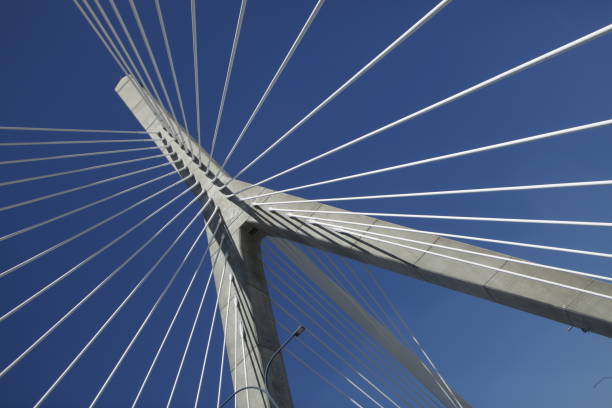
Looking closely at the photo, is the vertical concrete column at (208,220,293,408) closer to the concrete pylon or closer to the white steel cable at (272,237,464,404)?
the concrete pylon

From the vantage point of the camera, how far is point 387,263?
37.9 ft

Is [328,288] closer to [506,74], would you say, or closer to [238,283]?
[238,283]

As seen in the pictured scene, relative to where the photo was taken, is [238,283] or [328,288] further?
[328,288]

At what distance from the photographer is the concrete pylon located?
31.3 feet

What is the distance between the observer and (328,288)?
47.5ft

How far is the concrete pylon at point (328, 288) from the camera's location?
375 inches

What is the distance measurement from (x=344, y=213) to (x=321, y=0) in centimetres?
621

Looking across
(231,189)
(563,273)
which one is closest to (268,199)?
(231,189)

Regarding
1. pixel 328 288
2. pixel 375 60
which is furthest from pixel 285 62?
pixel 328 288

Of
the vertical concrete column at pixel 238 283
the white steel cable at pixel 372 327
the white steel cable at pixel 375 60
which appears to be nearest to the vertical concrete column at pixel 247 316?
the vertical concrete column at pixel 238 283

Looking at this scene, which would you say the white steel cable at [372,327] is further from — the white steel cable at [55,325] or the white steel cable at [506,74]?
the white steel cable at [506,74]

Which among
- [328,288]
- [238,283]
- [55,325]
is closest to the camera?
[55,325]

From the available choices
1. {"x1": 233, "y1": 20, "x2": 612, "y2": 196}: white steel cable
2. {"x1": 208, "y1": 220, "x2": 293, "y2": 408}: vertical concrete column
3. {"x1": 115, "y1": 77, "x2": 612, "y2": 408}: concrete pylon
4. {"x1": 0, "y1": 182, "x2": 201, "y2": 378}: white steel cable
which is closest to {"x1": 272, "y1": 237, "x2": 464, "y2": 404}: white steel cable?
{"x1": 115, "y1": 77, "x2": 612, "y2": 408}: concrete pylon

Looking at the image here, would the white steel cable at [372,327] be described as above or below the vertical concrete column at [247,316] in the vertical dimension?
below
